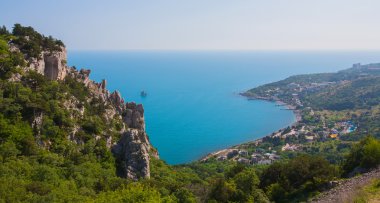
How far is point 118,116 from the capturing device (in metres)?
35.9

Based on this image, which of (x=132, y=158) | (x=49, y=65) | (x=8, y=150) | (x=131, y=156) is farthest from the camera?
(x=49, y=65)

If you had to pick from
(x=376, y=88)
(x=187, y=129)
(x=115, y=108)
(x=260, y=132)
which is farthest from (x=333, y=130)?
(x=115, y=108)

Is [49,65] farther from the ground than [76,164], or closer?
farther from the ground

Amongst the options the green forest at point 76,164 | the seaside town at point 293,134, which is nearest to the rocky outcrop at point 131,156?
the green forest at point 76,164

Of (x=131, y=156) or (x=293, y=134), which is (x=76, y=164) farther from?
(x=293, y=134)

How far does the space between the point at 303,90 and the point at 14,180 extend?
148290 millimetres

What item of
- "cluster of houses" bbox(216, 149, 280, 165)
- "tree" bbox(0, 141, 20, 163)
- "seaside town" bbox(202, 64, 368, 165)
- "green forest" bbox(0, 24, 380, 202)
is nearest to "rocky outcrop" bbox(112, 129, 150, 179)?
"green forest" bbox(0, 24, 380, 202)

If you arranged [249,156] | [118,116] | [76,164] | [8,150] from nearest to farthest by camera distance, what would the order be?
[8,150] < [76,164] < [118,116] < [249,156]

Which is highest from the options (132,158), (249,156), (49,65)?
(49,65)

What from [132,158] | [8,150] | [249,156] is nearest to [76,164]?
[8,150]

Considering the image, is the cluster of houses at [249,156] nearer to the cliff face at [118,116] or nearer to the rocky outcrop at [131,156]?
the cliff face at [118,116]

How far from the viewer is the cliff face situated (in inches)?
1057

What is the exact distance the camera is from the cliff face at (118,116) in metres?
26.8

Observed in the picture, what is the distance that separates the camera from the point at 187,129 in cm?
9681
